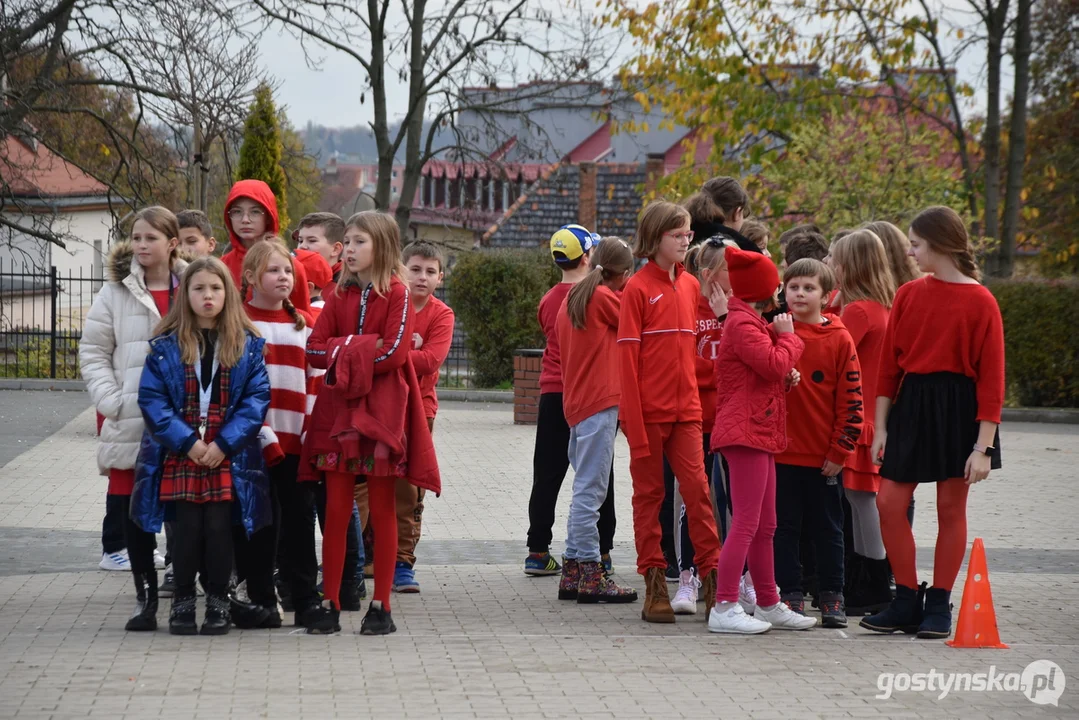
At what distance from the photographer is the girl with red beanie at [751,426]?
588 cm

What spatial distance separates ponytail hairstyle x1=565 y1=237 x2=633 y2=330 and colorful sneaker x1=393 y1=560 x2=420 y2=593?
1.60 metres

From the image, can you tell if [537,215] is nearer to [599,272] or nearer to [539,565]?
[539,565]

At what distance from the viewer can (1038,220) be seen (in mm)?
33844

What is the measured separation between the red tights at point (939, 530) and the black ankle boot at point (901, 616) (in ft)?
0.17

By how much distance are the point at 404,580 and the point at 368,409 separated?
4.95 ft

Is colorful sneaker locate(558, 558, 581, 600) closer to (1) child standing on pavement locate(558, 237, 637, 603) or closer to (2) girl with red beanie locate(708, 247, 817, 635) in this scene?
(1) child standing on pavement locate(558, 237, 637, 603)

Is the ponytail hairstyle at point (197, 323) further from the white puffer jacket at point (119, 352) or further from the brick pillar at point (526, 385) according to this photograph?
the brick pillar at point (526, 385)

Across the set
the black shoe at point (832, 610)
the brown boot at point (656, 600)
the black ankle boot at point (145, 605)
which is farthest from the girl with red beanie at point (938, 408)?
the black ankle boot at point (145, 605)

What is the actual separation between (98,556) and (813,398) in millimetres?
4245

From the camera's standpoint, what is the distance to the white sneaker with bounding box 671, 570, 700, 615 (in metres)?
6.43

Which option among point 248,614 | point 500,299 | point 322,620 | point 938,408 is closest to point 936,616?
point 938,408

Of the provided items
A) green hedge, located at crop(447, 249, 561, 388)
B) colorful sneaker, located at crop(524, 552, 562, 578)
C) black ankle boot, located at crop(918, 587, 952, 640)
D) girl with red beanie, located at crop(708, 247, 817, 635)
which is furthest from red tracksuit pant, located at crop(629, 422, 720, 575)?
green hedge, located at crop(447, 249, 561, 388)

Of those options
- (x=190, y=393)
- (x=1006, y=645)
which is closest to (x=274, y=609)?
(x=190, y=393)

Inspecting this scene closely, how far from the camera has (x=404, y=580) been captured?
22.7ft
